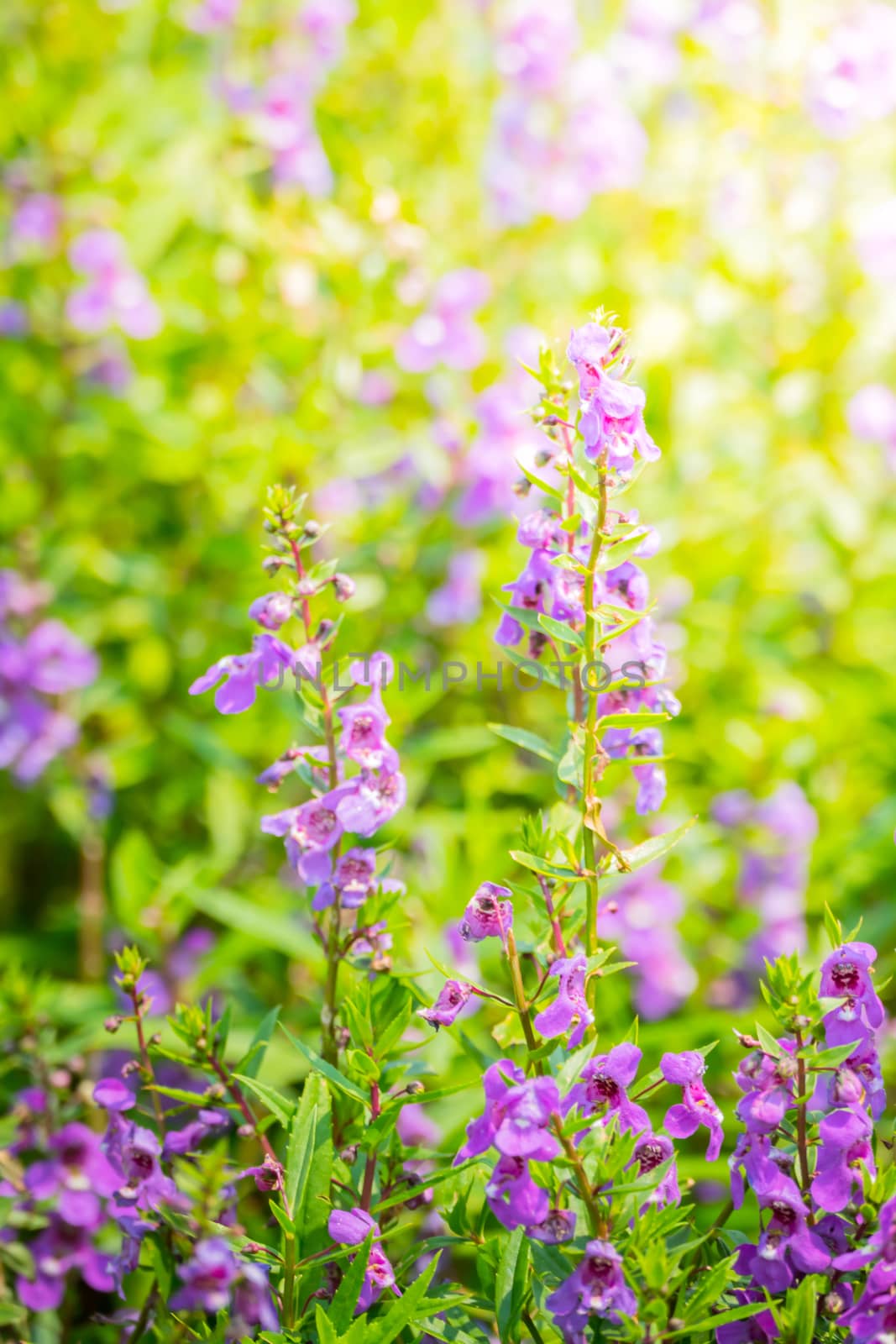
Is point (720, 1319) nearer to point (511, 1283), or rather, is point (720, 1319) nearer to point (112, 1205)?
point (511, 1283)

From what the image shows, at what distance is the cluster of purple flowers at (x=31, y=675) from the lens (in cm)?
280

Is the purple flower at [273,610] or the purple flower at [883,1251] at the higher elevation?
the purple flower at [273,610]

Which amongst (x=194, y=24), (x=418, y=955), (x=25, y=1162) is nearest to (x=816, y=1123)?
(x=418, y=955)

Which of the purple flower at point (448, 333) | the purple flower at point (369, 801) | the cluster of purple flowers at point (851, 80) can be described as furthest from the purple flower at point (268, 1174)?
the cluster of purple flowers at point (851, 80)

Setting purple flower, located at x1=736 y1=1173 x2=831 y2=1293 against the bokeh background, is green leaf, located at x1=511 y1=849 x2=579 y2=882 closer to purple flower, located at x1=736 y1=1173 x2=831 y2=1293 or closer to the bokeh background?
purple flower, located at x1=736 y1=1173 x2=831 y2=1293

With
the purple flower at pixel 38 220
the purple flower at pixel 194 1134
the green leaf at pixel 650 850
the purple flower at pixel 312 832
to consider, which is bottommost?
the purple flower at pixel 194 1134

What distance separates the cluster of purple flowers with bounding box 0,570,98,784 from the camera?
2.80 metres

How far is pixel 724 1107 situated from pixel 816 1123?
4.41 feet

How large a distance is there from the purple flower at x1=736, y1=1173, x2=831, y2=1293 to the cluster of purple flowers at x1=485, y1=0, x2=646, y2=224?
10.4ft

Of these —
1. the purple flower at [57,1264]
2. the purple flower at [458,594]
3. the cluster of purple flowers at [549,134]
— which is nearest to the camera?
the purple flower at [57,1264]

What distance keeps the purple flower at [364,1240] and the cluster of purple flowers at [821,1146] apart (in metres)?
0.37

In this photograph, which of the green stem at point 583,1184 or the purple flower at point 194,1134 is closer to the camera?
the green stem at point 583,1184

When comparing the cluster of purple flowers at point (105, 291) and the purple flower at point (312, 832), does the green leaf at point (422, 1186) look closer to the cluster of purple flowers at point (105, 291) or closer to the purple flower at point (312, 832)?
the purple flower at point (312, 832)

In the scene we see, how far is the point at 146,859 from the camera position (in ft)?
8.44
